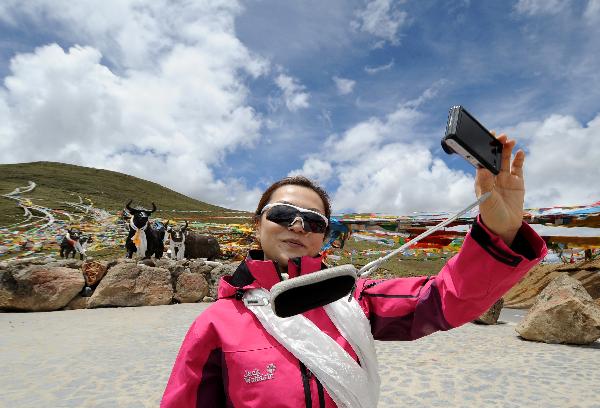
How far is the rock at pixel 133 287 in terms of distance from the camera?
10797 mm

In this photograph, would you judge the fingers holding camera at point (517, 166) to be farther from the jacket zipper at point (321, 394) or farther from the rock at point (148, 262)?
the rock at point (148, 262)

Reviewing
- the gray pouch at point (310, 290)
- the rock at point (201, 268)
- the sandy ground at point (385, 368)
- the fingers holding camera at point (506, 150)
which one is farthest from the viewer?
the rock at point (201, 268)

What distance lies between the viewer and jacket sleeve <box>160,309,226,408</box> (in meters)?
1.47

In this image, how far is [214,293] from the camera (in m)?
12.9

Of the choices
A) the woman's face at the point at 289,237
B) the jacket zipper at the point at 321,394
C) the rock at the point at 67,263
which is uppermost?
the woman's face at the point at 289,237

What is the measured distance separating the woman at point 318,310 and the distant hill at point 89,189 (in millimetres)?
55288

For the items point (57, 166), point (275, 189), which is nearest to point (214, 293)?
point (275, 189)

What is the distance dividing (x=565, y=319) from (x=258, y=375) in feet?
25.4

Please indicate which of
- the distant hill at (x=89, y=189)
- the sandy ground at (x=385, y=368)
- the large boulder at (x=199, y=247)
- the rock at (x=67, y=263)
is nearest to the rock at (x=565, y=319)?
the sandy ground at (x=385, y=368)

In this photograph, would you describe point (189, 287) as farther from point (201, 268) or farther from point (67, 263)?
point (67, 263)

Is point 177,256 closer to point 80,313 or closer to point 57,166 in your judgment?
point 80,313

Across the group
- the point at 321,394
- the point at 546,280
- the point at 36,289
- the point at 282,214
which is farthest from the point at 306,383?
the point at 546,280

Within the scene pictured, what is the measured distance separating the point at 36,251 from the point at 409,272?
75.8 ft

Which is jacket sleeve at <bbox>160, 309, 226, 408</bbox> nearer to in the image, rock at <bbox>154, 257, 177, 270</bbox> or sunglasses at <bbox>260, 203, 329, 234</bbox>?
sunglasses at <bbox>260, 203, 329, 234</bbox>
